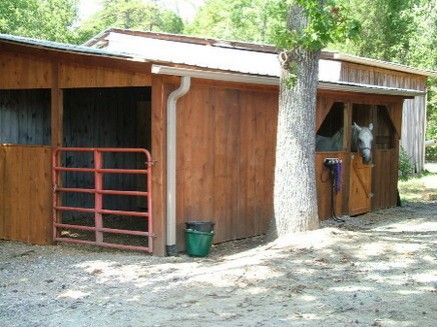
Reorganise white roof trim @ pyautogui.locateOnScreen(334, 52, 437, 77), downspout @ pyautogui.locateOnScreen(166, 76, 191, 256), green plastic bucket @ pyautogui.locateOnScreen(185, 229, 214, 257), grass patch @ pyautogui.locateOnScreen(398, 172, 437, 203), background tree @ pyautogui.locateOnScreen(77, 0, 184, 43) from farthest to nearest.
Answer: background tree @ pyautogui.locateOnScreen(77, 0, 184, 43) → white roof trim @ pyautogui.locateOnScreen(334, 52, 437, 77) → grass patch @ pyautogui.locateOnScreen(398, 172, 437, 203) → green plastic bucket @ pyautogui.locateOnScreen(185, 229, 214, 257) → downspout @ pyautogui.locateOnScreen(166, 76, 191, 256)

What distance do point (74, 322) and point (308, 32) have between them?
176 inches

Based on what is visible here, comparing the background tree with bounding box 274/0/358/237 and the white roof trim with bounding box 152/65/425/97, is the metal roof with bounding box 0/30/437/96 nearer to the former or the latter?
the white roof trim with bounding box 152/65/425/97

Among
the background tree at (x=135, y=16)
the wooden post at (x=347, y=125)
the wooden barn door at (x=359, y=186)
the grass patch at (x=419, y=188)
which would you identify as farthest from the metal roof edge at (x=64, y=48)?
the background tree at (x=135, y=16)

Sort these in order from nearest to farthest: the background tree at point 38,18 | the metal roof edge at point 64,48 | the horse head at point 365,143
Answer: the metal roof edge at point 64,48 → the horse head at point 365,143 → the background tree at point 38,18

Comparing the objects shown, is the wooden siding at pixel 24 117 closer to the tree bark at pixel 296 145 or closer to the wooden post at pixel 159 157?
the wooden post at pixel 159 157

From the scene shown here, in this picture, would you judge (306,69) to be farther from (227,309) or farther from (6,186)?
(6,186)

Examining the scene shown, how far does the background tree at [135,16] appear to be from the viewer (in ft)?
143

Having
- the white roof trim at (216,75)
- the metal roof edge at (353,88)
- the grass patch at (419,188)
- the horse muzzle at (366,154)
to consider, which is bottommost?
the grass patch at (419,188)

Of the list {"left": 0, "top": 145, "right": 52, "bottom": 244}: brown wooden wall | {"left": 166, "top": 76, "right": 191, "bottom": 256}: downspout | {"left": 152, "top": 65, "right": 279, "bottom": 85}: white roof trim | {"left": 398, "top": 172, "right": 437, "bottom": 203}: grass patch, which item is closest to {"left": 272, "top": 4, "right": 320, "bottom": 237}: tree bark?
{"left": 152, "top": 65, "right": 279, "bottom": 85}: white roof trim

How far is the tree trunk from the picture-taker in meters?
8.34

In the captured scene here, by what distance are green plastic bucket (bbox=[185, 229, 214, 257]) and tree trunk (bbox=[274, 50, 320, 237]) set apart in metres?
0.99

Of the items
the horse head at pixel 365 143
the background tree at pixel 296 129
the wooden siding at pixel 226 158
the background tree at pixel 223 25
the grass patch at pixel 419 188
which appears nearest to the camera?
the background tree at pixel 296 129

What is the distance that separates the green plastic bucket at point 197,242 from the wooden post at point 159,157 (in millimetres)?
345

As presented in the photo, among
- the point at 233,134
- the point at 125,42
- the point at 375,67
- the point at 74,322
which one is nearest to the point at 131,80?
the point at 233,134
